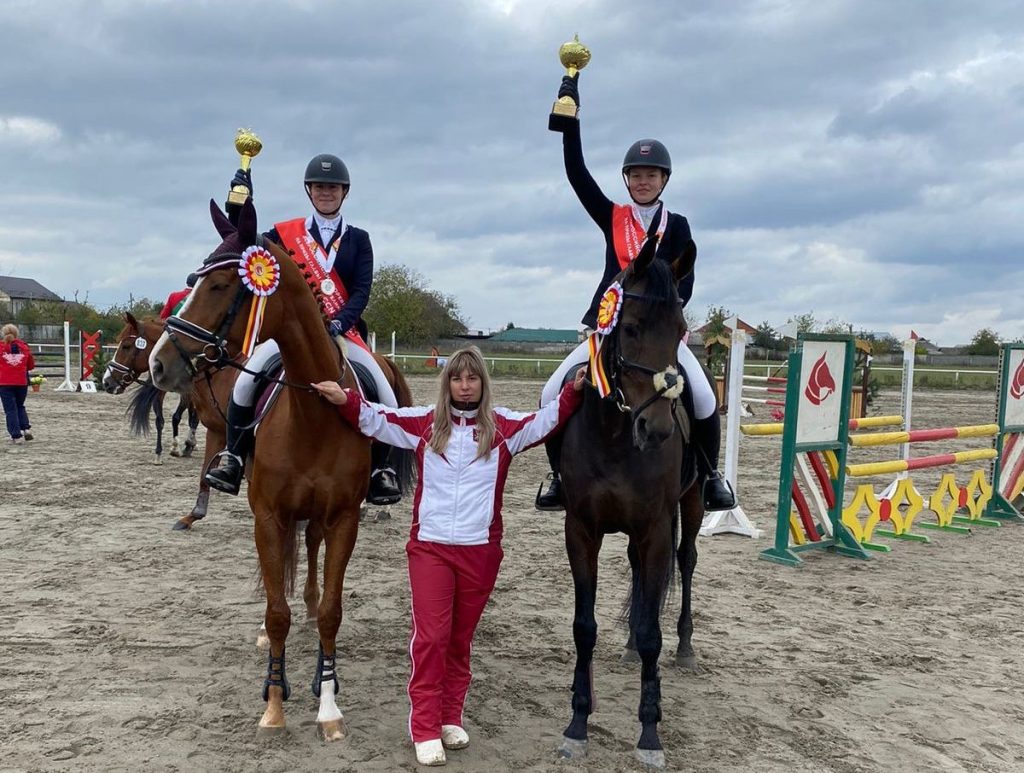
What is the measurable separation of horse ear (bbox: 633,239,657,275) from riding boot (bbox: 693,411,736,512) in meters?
1.19

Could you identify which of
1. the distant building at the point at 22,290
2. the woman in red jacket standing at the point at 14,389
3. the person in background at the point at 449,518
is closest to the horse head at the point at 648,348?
the person in background at the point at 449,518

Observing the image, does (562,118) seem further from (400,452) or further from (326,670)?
(326,670)

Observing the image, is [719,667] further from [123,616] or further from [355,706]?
[123,616]

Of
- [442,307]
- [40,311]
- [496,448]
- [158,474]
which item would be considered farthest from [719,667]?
[442,307]

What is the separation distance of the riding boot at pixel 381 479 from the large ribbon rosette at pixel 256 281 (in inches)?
38.1

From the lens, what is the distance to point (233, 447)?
414cm

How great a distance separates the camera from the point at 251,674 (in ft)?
13.9

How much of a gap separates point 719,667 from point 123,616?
3.79m

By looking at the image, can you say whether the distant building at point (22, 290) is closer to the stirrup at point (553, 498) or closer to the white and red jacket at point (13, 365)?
the white and red jacket at point (13, 365)

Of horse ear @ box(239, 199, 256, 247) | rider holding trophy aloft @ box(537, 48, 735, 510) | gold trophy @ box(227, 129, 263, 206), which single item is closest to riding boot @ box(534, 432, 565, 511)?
rider holding trophy aloft @ box(537, 48, 735, 510)

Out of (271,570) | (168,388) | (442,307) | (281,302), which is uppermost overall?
(442,307)

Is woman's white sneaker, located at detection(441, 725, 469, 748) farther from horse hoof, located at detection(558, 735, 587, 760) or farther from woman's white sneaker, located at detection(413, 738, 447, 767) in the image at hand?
horse hoof, located at detection(558, 735, 587, 760)

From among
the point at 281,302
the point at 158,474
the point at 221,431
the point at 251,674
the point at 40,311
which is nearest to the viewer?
the point at 281,302

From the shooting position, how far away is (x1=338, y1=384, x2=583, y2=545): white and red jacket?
138 inches
